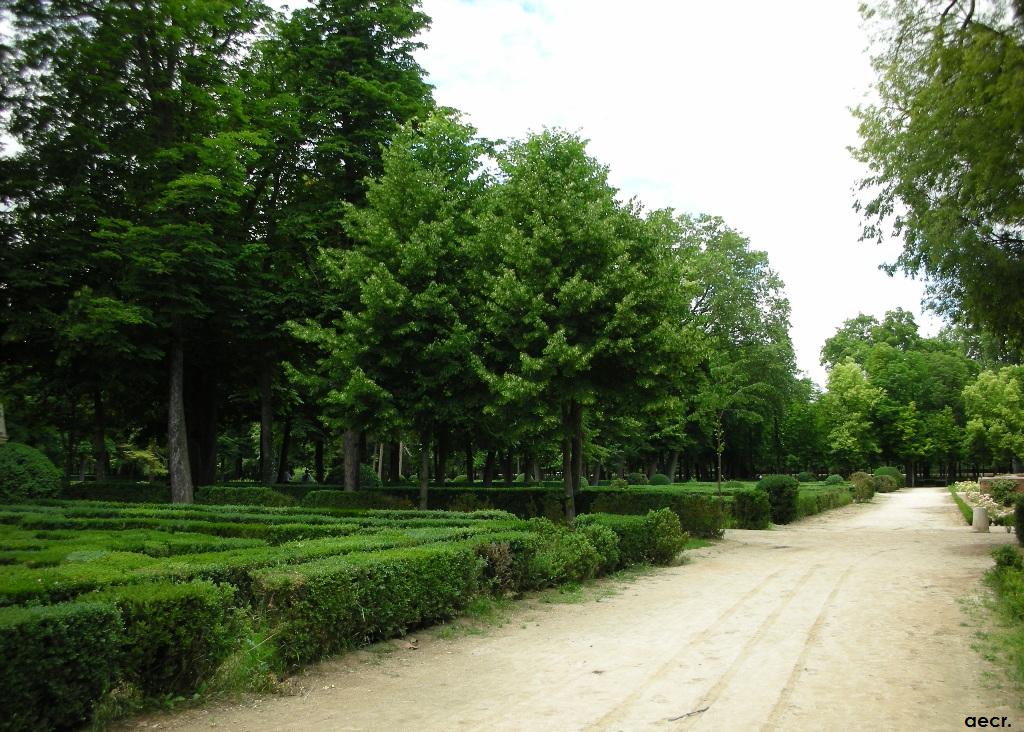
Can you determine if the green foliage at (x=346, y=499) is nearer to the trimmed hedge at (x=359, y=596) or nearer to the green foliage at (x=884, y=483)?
the trimmed hedge at (x=359, y=596)

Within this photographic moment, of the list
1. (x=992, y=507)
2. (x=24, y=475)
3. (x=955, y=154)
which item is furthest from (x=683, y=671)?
(x=992, y=507)

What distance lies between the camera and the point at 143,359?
74.7 ft

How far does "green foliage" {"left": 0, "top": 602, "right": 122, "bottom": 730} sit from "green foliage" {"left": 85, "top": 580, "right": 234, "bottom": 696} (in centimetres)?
16

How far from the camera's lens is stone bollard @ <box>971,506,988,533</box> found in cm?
2128

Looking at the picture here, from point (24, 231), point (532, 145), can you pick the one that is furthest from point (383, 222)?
point (24, 231)

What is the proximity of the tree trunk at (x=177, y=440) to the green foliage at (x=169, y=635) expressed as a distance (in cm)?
1610

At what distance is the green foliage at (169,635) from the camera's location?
5246 mm

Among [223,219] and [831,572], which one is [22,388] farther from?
[831,572]

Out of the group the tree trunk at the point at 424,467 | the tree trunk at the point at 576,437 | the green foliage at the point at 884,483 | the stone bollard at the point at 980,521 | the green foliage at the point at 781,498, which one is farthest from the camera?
the green foliage at the point at 884,483

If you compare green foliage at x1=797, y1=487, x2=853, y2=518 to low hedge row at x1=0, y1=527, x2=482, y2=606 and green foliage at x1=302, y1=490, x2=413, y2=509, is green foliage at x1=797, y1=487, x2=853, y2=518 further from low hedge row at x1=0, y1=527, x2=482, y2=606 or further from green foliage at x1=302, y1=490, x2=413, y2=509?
low hedge row at x1=0, y1=527, x2=482, y2=606

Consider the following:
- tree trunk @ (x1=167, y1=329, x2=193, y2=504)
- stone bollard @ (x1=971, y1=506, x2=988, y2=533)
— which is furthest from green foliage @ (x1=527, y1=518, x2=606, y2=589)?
stone bollard @ (x1=971, y1=506, x2=988, y2=533)

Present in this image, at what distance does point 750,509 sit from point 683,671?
17749 millimetres

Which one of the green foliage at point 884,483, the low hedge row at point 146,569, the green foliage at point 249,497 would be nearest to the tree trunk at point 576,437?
the green foliage at point 249,497

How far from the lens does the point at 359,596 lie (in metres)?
7.04
